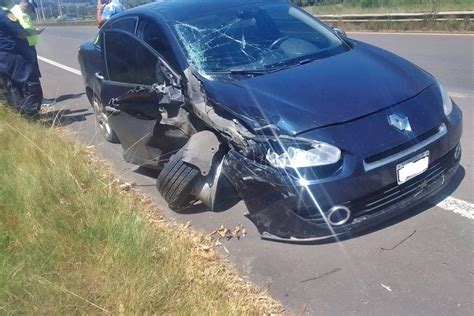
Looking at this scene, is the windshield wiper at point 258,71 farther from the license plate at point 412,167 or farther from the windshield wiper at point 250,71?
the license plate at point 412,167

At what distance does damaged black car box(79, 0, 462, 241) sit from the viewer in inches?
137

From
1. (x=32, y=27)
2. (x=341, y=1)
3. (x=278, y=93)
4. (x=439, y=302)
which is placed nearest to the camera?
(x=439, y=302)

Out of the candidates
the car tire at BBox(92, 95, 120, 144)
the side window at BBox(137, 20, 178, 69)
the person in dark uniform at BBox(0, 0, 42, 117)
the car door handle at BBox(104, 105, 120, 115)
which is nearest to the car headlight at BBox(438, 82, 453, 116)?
the side window at BBox(137, 20, 178, 69)

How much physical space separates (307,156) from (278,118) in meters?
0.36

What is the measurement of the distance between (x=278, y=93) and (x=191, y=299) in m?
1.59

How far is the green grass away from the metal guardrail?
650 mm

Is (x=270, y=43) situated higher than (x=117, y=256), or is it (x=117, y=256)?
(x=270, y=43)

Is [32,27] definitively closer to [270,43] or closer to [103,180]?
[103,180]

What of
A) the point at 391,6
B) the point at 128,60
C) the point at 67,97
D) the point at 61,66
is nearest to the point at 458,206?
the point at 128,60

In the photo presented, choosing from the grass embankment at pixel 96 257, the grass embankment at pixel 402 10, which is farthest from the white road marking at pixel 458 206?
→ the grass embankment at pixel 402 10

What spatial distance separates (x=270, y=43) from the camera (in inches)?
186

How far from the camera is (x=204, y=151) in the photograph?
13.5 ft

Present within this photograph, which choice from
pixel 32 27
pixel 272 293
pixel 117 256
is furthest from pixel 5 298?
pixel 32 27

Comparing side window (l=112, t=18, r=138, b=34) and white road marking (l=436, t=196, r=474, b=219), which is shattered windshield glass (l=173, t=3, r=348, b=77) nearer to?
side window (l=112, t=18, r=138, b=34)
